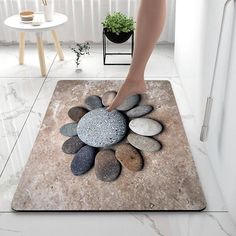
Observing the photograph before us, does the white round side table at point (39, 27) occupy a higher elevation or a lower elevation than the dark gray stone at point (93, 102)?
higher

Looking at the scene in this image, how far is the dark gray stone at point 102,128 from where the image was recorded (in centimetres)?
143

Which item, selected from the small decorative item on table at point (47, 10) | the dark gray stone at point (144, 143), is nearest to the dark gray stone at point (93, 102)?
the dark gray stone at point (144, 143)

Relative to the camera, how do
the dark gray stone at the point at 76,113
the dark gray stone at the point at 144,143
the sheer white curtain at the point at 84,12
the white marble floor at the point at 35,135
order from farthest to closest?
the sheer white curtain at the point at 84,12 → the dark gray stone at the point at 76,113 → the dark gray stone at the point at 144,143 → the white marble floor at the point at 35,135

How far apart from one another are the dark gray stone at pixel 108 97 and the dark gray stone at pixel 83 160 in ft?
1.14

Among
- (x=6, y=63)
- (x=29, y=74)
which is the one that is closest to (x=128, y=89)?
(x=29, y=74)

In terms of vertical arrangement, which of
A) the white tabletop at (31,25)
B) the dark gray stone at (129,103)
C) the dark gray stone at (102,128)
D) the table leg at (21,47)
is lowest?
the dark gray stone at (102,128)

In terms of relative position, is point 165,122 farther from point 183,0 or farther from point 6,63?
point 6,63

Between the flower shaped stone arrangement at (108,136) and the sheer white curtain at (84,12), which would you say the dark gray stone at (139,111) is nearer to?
the flower shaped stone arrangement at (108,136)

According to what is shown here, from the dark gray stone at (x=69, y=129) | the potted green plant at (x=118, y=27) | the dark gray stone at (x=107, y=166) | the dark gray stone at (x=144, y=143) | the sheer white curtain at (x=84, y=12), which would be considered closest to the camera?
the dark gray stone at (x=107, y=166)

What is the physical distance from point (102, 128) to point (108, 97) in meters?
0.28

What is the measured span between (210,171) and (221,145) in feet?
0.48

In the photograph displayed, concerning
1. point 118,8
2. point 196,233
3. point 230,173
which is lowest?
point 196,233

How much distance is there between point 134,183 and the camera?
1229mm

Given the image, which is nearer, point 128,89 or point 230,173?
point 230,173
